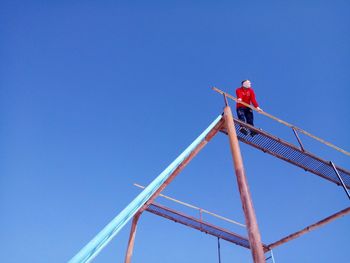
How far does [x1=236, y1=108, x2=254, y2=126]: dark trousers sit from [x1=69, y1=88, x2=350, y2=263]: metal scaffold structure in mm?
465

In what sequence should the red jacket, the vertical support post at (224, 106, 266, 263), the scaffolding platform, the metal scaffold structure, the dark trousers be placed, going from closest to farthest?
the metal scaffold structure → the vertical support post at (224, 106, 266, 263) → the scaffolding platform → the dark trousers → the red jacket

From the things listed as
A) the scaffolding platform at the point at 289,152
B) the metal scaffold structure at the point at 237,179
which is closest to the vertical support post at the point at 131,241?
the metal scaffold structure at the point at 237,179

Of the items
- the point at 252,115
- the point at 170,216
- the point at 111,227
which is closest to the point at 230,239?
the point at 170,216

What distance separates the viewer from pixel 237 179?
418 centimetres

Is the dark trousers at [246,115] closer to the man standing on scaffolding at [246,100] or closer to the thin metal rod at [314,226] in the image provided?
the man standing on scaffolding at [246,100]

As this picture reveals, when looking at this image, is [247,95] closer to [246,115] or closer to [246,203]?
[246,115]

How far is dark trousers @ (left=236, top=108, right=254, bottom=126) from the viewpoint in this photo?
641 cm

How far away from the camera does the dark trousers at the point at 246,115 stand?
6.41 m

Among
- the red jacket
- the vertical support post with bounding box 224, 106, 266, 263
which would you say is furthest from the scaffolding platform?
the red jacket

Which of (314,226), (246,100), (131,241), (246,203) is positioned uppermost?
(246,100)

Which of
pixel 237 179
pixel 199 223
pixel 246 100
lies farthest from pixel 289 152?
pixel 199 223

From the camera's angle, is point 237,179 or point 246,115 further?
point 246,115

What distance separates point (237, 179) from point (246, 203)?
1.56ft

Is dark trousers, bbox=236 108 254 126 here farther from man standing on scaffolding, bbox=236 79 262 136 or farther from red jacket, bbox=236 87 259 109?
red jacket, bbox=236 87 259 109
